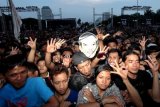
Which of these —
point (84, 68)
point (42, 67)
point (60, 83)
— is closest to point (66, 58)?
point (42, 67)

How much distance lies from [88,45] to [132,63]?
1886 millimetres

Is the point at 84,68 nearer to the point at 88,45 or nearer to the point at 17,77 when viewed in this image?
the point at 88,45

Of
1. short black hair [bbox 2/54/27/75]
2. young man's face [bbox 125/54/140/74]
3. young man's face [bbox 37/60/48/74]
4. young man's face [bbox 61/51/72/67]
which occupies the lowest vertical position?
young man's face [bbox 37/60/48/74]

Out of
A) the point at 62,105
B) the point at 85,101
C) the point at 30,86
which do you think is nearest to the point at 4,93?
the point at 30,86

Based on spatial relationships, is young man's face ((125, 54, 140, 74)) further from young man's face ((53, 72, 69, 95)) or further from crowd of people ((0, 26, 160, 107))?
young man's face ((53, 72, 69, 95))

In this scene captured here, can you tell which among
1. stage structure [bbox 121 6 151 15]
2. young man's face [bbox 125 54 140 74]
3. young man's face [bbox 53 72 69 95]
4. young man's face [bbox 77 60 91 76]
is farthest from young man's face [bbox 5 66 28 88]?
stage structure [bbox 121 6 151 15]

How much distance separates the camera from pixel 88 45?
21.5 ft

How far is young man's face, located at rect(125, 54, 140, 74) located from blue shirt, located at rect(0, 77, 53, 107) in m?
1.79

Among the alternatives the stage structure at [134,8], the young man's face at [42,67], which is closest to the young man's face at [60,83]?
the young man's face at [42,67]

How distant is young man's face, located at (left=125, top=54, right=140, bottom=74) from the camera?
15.6 feet

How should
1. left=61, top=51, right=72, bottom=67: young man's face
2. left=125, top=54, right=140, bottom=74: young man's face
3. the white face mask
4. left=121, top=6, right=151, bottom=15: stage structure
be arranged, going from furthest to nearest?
1. left=121, top=6, right=151, bottom=15: stage structure
2. the white face mask
3. left=61, top=51, right=72, bottom=67: young man's face
4. left=125, top=54, right=140, bottom=74: young man's face

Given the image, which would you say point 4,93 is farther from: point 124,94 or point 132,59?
point 132,59

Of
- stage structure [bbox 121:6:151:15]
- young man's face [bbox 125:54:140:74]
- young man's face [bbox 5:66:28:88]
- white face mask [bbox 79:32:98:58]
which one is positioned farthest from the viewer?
stage structure [bbox 121:6:151:15]

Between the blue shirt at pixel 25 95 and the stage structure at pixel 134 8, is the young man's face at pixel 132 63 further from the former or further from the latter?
the stage structure at pixel 134 8
